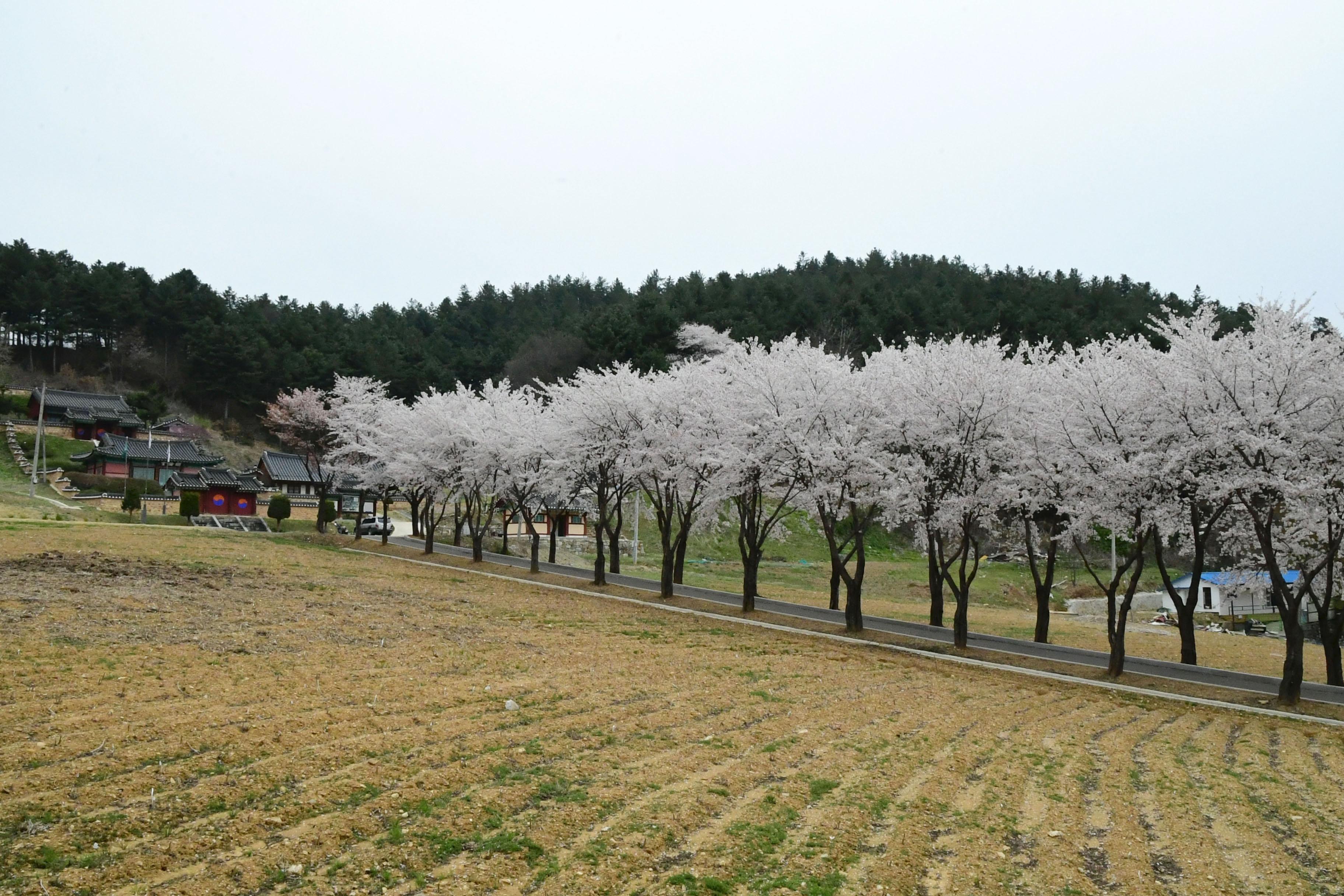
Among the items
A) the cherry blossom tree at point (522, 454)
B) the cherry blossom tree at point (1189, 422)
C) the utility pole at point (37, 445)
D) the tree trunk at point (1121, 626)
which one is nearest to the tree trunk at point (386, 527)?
the cherry blossom tree at point (522, 454)

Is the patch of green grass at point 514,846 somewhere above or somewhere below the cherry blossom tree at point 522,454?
below

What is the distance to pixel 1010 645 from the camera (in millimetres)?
29172

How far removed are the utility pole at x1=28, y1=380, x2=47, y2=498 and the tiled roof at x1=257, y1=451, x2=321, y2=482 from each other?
590 inches

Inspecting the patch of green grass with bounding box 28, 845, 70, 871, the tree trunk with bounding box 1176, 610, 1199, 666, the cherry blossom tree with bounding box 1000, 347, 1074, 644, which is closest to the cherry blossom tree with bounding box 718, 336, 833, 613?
the cherry blossom tree with bounding box 1000, 347, 1074, 644

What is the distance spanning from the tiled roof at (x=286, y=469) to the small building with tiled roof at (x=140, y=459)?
17.5 ft

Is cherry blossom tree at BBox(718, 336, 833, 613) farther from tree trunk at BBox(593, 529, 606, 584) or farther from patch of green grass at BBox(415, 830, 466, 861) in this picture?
patch of green grass at BBox(415, 830, 466, 861)

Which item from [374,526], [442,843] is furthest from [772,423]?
[374,526]

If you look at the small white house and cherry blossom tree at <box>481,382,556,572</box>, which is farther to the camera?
the small white house

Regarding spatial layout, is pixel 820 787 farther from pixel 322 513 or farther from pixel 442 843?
pixel 322 513

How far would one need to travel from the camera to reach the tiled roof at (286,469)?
74188 millimetres

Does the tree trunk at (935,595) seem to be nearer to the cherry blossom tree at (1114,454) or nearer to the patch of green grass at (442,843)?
the cherry blossom tree at (1114,454)

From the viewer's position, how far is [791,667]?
19.6 m

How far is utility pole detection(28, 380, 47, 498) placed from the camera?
5938 cm

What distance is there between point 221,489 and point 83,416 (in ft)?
73.3
